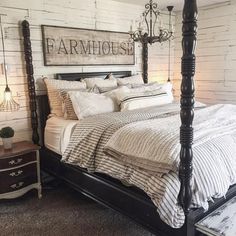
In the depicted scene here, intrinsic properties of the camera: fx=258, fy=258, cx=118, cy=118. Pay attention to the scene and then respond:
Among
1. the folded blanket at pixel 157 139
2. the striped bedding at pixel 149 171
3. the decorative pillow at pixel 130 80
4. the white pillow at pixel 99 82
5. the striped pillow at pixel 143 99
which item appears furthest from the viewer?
the decorative pillow at pixel 130 80

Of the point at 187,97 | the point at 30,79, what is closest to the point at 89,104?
the point at 30,79

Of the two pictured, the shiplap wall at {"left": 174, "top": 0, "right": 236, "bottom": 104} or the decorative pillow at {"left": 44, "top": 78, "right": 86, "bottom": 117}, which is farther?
the shiplap wall at {"left": 174, "top": 0, "right": 236, "bottom": 104}

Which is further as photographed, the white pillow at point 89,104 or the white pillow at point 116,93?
the white pillow at point 116,93

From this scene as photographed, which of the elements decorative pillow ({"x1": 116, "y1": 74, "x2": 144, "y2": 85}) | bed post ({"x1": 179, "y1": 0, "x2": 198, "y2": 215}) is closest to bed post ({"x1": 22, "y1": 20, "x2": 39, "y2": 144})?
decorative pillow ({"x1": 116, "y1": 74, "x2": 144, "y2": 85})

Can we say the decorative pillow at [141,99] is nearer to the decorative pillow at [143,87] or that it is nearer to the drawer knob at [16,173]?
the decorative pillow at [143,87]

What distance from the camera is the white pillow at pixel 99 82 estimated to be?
3.40 meters

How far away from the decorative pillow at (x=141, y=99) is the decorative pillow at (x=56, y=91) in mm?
612

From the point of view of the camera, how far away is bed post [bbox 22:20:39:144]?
2916 mm

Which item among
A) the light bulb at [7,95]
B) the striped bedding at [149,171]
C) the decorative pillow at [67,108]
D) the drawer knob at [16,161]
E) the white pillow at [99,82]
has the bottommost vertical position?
the drawer knob at [16,161]

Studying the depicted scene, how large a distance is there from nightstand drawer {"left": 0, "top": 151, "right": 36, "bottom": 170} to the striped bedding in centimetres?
46

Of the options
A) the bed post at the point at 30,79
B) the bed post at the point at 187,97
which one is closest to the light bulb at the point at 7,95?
the bed post at the point at 30,79

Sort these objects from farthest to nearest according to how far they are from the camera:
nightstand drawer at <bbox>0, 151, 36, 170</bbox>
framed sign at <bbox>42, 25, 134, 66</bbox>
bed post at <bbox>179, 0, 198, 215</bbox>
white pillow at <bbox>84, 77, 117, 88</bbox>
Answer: white pillow at <bbox>84, 77, 117, 88</bbox> → framed sign at <bbox>42, 25, 134, 66</bbox> → nightstand drawer at <bbox>0, 151, 36, 170</bbox> → bed post at <bbox>179, 0, 198, 215</bbox>

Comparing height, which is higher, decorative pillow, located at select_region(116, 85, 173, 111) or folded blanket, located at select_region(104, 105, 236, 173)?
decorative pillow, located at select_region(116, 85, 173, 111)

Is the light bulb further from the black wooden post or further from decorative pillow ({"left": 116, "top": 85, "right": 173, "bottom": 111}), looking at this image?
the black wooden post
